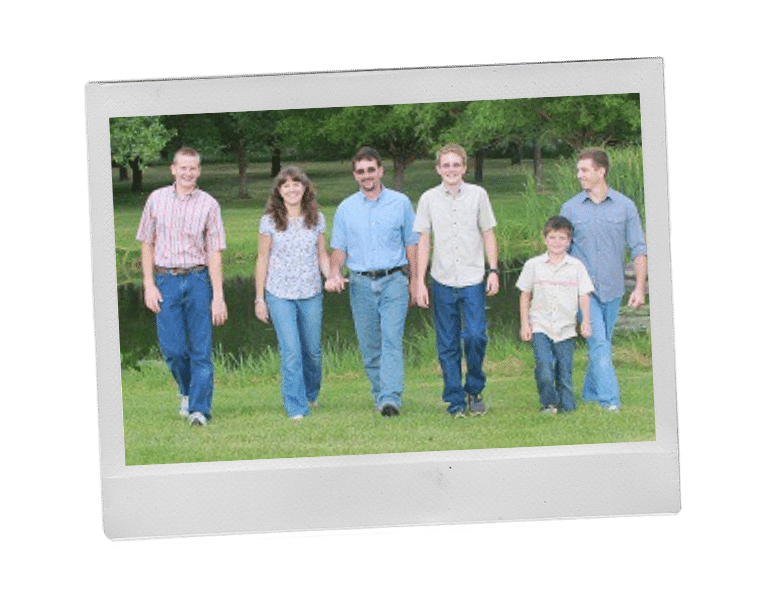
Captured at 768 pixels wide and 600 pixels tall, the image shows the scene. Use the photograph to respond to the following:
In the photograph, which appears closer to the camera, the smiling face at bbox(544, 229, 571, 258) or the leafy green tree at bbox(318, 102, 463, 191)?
the leafy green tree at bbox(318, 102, 463, 191)

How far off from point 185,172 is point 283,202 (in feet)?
1.71

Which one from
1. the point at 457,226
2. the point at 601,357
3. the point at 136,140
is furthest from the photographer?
the point at 601,357

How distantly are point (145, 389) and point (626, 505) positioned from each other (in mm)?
2550

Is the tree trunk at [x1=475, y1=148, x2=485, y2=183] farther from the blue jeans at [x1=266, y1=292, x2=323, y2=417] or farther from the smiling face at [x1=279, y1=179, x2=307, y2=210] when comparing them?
the blue jeans at [x1=266, y1=292, x2=323, y2=417]

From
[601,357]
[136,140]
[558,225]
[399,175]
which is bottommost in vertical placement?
[601,357]

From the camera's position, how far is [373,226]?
10.3 m

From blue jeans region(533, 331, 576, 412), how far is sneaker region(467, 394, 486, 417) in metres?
0.30

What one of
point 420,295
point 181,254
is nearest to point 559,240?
point 420,295

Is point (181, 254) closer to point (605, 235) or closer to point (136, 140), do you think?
point (136, 140)

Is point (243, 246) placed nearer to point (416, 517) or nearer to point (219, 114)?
point (219, 114)

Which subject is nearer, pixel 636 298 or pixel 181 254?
pixel 181 254

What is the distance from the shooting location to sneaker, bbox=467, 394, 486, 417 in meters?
10.4

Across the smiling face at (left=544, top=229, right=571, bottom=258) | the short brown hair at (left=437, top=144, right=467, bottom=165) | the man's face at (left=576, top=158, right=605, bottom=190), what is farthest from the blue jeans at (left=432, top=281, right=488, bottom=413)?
the man's face at (left=576, top=158, right=605, bottom=190)

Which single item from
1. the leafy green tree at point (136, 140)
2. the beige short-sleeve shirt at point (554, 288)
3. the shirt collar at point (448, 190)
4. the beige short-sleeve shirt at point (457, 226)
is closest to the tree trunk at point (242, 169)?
the leafy green tree at point (136, 140)
